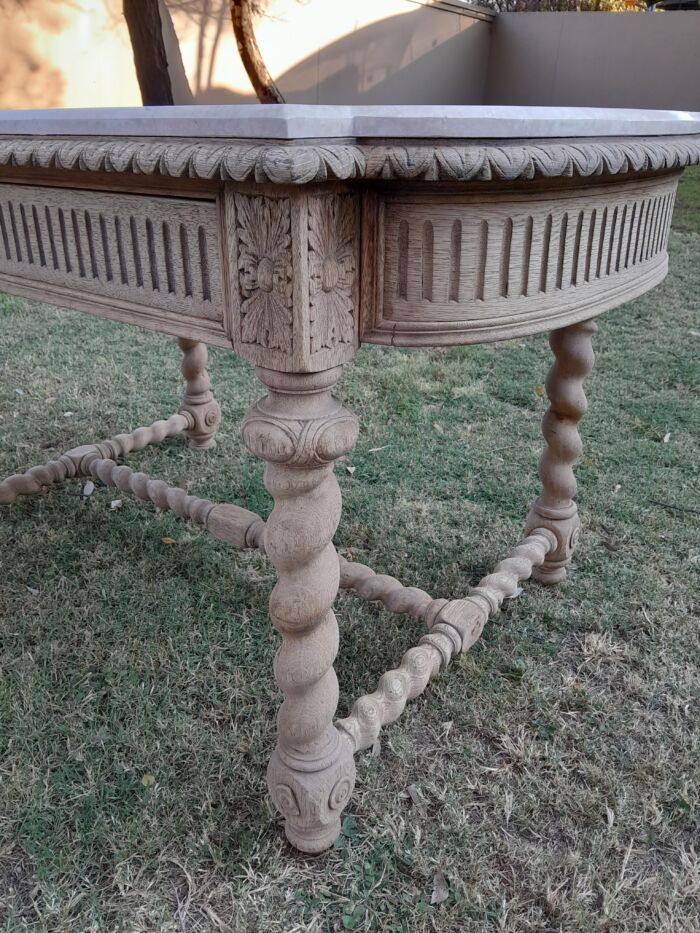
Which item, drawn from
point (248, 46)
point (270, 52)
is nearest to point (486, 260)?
point (248, 46)

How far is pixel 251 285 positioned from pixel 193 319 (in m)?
0.13

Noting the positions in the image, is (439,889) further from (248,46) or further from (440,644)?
(248,46)

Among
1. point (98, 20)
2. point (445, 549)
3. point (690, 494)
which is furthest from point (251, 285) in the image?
point (98, 20)

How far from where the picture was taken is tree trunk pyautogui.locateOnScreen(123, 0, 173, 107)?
392 centimetres

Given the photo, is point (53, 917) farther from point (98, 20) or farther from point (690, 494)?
point (98, 20)

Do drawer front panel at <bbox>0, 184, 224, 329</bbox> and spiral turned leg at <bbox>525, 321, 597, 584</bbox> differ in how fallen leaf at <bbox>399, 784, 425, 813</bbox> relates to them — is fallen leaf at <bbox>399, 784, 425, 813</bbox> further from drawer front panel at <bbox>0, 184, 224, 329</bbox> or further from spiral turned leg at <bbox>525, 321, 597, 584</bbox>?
drawer front panel at <bbox>0, 184, 224, 329</bbox>

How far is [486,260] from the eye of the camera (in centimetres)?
79

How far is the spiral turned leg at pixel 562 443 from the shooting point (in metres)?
1.42

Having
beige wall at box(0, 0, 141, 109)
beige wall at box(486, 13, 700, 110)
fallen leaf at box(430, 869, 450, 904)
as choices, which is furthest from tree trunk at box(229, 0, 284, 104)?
fallen leaf at box(430, 869, 450, 904)

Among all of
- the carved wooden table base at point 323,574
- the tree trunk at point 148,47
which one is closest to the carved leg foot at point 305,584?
the carved wooden table base at point 323,574

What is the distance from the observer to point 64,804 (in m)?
1.09

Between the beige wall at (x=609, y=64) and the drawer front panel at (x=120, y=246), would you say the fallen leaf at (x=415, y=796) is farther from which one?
the beige wall at (x=609, y=64)

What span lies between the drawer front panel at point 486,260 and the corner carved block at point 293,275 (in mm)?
37

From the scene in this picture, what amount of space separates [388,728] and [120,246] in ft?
2.80
